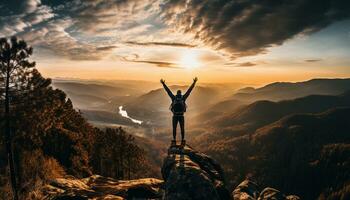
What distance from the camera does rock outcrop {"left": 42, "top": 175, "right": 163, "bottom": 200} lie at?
20.9 meters

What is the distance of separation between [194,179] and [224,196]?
7.06 ft

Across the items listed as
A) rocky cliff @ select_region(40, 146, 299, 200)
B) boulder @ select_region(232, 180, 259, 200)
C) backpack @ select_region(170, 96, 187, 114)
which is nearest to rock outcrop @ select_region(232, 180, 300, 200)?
boulder @ select_region(232, 180, 259, 200)

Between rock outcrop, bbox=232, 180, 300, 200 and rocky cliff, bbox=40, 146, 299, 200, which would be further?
rock outcrop, bbox=232, 180, 300, 200

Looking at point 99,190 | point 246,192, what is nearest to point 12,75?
point 99,190

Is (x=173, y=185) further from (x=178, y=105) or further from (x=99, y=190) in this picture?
(x=99, y=190)

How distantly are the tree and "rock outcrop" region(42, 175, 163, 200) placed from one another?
10129 millimetres

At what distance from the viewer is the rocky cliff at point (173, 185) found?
1620cm

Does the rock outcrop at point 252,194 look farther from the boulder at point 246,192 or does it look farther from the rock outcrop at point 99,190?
the rock outcrop at point 99,190

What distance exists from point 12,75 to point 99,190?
1554 cm

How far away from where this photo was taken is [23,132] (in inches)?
1236

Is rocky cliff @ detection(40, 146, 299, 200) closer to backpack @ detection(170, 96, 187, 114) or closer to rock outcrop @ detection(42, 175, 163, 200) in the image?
rock outcrop @ detection(42, 175, 163, 200)

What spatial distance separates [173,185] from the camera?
1648 cm

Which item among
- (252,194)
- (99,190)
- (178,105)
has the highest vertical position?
(178,105)

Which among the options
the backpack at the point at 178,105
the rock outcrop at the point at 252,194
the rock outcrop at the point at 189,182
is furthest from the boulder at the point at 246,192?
the backpack at the point at 178,105
